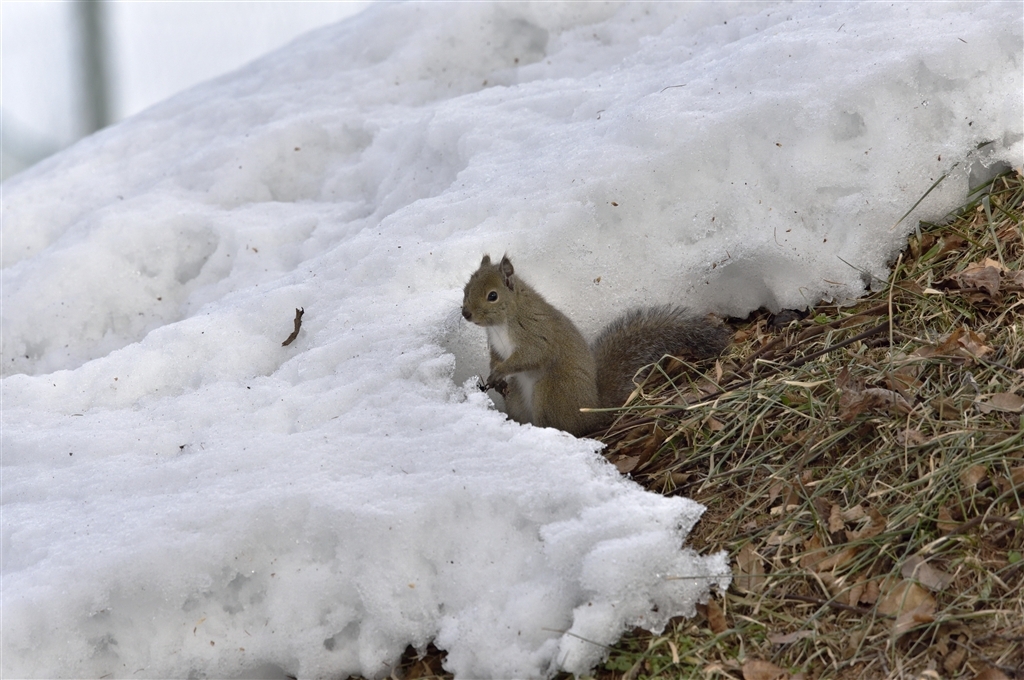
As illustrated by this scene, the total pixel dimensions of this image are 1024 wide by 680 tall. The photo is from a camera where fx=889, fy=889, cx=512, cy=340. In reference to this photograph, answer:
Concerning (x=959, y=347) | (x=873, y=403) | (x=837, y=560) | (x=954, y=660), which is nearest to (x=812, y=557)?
(x=837, y=560)

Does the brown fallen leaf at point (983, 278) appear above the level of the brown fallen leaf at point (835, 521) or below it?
above

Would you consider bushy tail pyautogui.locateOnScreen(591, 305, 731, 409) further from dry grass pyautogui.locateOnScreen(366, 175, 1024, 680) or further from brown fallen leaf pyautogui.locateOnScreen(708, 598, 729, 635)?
brown fallen leaf pyautogui.locateOnScreen(708, 598, 729, 635)

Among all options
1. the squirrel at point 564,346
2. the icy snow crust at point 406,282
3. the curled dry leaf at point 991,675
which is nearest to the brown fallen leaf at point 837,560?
the icy snow crust at point 406,282

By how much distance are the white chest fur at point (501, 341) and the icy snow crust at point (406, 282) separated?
0.52 ft

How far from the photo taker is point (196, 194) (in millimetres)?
4121

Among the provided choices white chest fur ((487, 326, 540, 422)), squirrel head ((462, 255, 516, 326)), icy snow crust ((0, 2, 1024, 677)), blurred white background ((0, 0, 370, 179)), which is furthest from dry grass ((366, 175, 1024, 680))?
blurred white background ((0, 0, 370, 179))

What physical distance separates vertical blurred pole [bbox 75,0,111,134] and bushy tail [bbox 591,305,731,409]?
27.6ft

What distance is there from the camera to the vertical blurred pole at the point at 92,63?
9.22 m

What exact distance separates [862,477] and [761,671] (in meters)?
0.55

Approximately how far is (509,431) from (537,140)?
1.57 meters

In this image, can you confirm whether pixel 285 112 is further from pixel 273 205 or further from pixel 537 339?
pixel 537 339

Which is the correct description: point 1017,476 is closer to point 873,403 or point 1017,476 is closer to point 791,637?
point 873,403

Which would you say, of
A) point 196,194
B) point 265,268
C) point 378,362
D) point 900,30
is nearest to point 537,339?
point 378,362

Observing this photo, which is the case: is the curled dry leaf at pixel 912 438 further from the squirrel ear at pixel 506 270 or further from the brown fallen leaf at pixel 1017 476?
the squirrel ear at pixel 506 270
